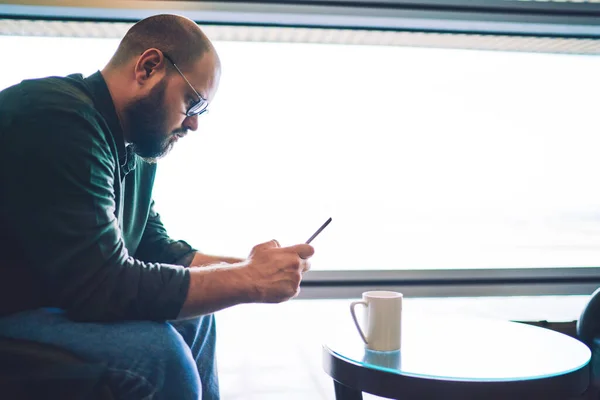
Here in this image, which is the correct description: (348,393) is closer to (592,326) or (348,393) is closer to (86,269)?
(86,269)

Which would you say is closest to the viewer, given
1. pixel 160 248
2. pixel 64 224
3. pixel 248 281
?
pixel 64 224

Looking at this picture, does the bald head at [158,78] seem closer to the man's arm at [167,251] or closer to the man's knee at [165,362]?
the man's arm at [167,251]

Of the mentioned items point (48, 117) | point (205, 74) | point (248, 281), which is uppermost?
point (205, 74)

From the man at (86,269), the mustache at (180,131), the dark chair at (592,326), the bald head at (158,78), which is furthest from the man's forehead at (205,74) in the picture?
the dark chair at (592,326)

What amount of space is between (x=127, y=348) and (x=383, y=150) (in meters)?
2.19

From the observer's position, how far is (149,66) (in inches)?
47.9

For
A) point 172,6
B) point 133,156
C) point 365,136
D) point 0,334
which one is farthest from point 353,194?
point 0,334

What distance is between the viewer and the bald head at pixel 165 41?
4.07 ft

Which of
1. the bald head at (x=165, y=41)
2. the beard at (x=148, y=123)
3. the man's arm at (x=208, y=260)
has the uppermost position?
the bald head at (x=165, y=41)

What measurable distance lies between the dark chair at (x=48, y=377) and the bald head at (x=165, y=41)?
27.9 inches

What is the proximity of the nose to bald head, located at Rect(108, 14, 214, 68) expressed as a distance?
5.9 inches

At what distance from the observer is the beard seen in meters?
1.22

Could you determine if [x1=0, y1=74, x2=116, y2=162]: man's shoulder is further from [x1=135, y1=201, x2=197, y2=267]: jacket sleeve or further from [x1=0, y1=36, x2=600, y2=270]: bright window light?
[x1=0, y1=36, x2=600, y2=270]: bright window light

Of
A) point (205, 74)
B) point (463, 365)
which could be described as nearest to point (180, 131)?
point (205, 74)
